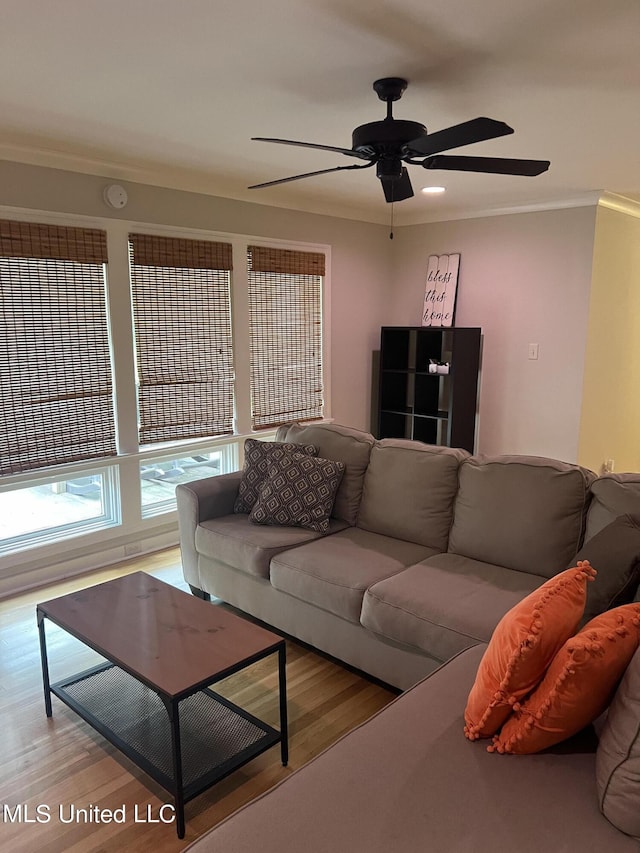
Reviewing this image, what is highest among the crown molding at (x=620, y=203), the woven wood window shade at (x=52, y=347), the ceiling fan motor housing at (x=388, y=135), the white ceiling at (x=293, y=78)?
the white ceiling at (x=293, y=78)

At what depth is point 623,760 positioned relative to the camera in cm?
130

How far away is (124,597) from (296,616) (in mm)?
777

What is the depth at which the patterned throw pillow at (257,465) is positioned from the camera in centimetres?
335

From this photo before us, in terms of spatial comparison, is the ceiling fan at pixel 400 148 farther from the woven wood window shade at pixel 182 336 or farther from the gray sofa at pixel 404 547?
the woven wood window shade at pixel 182 336

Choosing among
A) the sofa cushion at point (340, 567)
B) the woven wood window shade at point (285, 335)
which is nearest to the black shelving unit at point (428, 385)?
the woven wood window shade at point (285, 335)

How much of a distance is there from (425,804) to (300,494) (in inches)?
74.1

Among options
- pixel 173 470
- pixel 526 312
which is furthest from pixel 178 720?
pixel 526 312

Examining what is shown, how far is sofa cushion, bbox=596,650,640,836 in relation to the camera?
1271mm

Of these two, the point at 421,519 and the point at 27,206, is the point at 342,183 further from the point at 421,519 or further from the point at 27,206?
the point at 421,519

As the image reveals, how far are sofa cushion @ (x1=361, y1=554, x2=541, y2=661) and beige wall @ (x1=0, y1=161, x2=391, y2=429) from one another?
9.18 ft

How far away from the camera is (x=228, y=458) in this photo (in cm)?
477

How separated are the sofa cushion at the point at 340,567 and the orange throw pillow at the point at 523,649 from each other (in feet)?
3.28

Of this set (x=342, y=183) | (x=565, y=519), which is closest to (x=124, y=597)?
(x=565, y=519)

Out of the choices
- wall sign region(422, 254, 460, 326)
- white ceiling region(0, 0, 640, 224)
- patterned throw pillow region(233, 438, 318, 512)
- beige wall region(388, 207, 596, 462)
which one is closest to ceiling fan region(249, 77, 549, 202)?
white ceiling region(0, 0, 640, 224)
